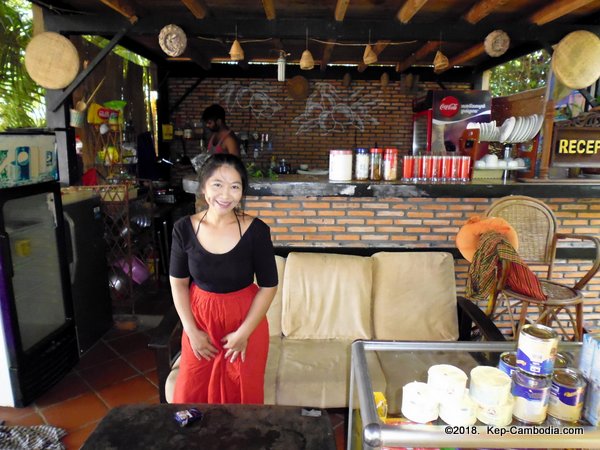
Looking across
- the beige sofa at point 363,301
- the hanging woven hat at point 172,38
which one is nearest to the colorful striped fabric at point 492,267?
the beige sofa at point 363,301

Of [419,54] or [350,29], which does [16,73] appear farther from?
[419,54]

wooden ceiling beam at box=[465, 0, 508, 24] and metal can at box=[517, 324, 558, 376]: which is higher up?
wooden ceiling beam at box=[465, 0, 508, 24]

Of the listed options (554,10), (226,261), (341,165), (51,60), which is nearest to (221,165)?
(226,261)

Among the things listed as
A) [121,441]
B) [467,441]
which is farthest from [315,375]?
[467,441]

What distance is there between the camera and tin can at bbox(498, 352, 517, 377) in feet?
3.92

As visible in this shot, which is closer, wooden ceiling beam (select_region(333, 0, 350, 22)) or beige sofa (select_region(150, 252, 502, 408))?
beige sofa (select_region(150, 252, 502, 408))

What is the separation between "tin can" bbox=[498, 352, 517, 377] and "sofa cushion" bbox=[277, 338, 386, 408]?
109 cm

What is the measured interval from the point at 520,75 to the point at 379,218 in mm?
7602

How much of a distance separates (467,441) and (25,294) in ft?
9.24

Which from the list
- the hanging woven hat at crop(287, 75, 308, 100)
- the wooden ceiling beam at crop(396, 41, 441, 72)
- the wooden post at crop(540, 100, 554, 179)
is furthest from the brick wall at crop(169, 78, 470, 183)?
the wooden post at crop(540, 100, 554, 179)

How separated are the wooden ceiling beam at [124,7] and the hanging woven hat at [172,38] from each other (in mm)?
309

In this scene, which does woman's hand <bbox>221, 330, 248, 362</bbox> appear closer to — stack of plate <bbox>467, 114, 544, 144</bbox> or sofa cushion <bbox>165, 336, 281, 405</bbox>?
sofa cushion <bbox>165, 336, 281, 405</bbox>

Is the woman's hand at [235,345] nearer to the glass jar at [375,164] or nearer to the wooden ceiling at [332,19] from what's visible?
the glass jar at [375,164]

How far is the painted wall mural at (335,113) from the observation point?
752cm
